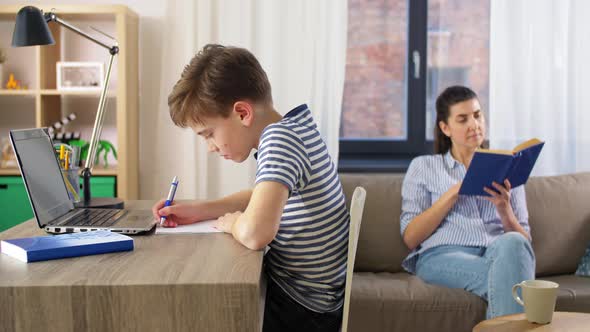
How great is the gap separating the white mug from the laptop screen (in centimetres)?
115

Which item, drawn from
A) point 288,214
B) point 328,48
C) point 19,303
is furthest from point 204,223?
point 328,48

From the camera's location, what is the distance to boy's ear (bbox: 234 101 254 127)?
5.32 ft

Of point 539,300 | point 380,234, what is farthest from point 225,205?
point 380,234

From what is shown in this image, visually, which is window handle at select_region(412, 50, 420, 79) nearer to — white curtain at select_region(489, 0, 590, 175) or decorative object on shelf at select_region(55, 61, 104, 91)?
white curtain at select_region(489, 0, 590, 175)

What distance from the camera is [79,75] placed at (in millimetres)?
3406

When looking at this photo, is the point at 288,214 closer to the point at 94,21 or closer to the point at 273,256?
the point at 273,256

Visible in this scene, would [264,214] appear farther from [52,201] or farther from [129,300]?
[52,201]

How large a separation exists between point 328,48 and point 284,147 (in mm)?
2100

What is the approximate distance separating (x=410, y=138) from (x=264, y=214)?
2.47m

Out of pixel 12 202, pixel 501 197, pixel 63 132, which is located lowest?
pixel 12 202

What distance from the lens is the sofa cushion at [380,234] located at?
2.87 m

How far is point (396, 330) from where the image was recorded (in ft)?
8.18

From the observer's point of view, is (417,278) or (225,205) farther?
(417,278)

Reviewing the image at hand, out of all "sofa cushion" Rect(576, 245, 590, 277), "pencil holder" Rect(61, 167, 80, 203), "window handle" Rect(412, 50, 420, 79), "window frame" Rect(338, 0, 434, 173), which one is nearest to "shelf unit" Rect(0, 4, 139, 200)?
"window frame" Rect(338, 0, 434, 173)
